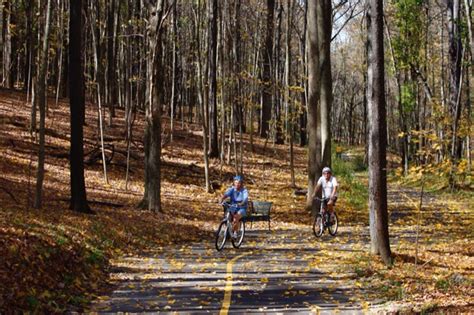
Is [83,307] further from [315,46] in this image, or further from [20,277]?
[315,46]

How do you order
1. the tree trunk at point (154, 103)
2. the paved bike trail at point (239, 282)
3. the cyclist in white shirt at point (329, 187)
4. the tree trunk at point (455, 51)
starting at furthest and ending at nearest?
the tree trunk at point (455, 51)
the tree trunk at point (154, 103)
the cyclist in white shirt at point (329, 187)
the paved bike trail at point (239, 282)

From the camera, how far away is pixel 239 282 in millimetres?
11266

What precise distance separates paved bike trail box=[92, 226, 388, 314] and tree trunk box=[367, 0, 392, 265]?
1.24 meters

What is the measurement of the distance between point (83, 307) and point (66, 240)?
3.19 m

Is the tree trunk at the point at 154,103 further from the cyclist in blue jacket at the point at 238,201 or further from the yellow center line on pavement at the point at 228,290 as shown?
the yellow center line on pavement at the point at 228,290

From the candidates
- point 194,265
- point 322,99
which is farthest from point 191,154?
point 194,265

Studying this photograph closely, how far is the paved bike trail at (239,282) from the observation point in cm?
934

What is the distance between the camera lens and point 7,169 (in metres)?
22.8

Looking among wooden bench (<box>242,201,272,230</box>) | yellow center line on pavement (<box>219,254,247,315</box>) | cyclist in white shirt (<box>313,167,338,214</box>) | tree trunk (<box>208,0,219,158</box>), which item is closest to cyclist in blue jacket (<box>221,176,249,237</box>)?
yellow center line on pavement (<box>219,254,247,315</box>)

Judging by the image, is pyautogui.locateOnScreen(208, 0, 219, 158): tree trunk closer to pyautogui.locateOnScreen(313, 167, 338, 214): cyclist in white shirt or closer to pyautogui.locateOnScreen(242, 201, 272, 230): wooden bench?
pyautogui.locateOnScreen(242, 201, 272, 230): wooden bench

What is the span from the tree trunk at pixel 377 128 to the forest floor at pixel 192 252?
70 centimetres

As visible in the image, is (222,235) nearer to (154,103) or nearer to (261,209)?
(261,209)

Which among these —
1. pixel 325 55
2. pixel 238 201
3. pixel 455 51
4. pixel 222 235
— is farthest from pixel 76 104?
pixel 455 51

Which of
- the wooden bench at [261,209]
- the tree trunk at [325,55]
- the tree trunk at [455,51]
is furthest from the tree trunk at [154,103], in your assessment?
the tree trunk at [455,51]
